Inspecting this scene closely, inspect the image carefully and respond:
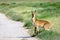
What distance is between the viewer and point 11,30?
1550mm

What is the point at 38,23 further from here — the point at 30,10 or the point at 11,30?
the point at 11,30

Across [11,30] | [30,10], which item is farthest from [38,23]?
[11,30]

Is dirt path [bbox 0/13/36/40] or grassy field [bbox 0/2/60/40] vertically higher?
grassy field [bbox 0/2/60/40]

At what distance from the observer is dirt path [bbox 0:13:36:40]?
1.51m

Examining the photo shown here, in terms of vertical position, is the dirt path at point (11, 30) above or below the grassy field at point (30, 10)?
below

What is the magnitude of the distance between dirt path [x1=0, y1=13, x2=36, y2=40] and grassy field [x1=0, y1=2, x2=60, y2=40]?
0.04m

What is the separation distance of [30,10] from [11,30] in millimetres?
258

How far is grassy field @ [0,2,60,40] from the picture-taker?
156 cm

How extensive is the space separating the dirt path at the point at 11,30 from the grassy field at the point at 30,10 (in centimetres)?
4

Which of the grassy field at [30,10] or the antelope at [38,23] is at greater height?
the grassy field at [30,10]

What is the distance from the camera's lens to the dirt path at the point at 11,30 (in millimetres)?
1513

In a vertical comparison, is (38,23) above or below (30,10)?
below

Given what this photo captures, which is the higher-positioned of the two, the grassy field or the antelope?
the grassy field

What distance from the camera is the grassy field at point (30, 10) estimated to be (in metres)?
1.56
